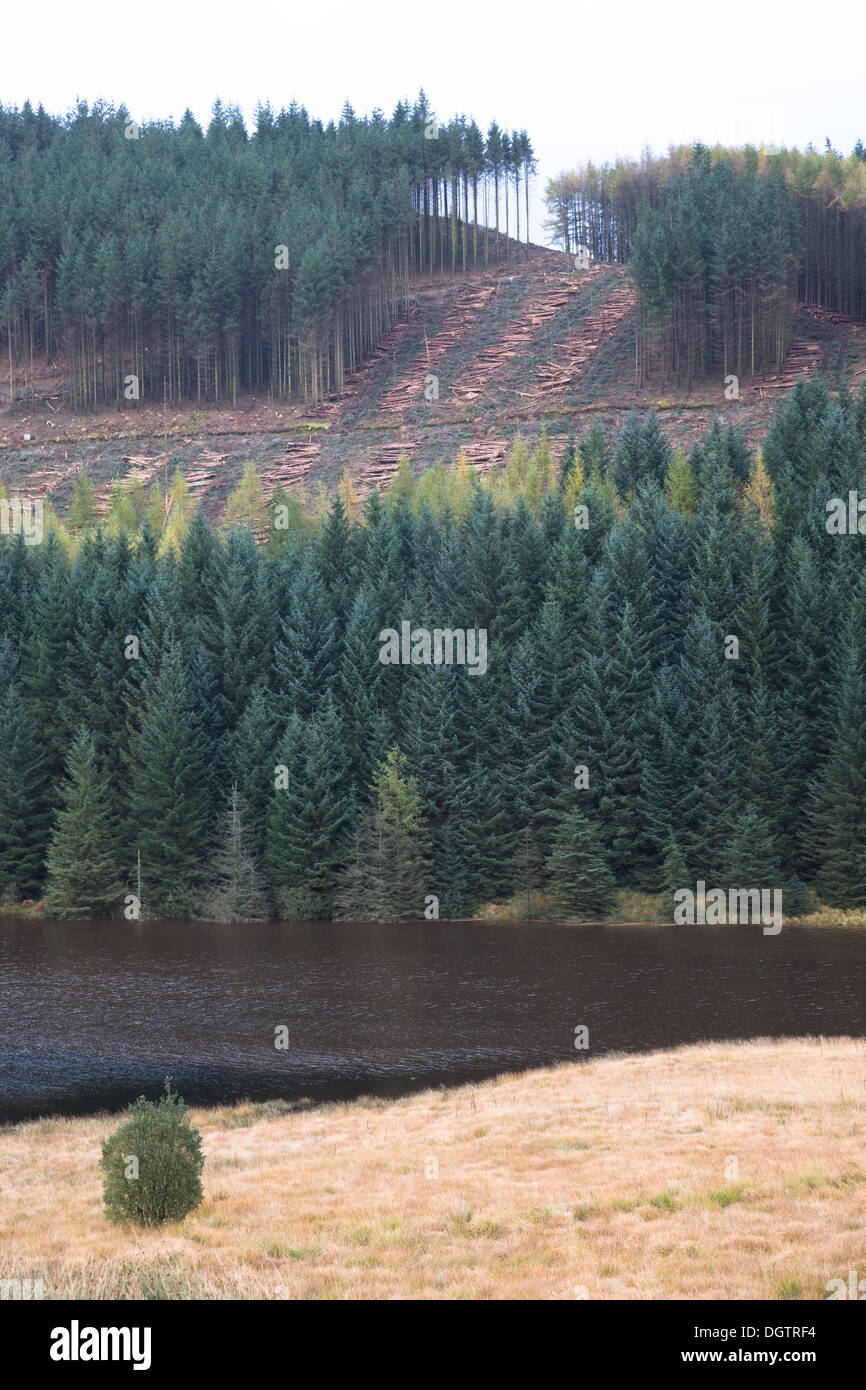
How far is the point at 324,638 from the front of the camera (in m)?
67.2

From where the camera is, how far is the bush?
2003 cm

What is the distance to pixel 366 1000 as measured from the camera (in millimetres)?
43656

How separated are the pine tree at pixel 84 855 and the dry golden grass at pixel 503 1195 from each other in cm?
3417

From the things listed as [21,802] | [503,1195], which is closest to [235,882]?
[21,802]

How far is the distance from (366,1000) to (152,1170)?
24.0 m

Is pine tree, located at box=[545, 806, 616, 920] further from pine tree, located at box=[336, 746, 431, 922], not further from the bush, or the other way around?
the bush

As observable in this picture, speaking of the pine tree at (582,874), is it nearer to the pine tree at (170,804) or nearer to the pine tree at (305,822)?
the pine tree at (305,822)

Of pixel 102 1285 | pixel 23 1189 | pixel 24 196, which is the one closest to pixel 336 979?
pixel 23 1189

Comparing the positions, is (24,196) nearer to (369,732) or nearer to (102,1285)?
(369,732)

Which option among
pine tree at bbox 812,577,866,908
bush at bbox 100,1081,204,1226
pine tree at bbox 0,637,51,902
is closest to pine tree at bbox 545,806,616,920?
pine tree at bbox 812,577,866,908

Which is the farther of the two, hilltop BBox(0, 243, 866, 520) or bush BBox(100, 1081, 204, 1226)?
hilltop BBox(0, 243, 866, 520)

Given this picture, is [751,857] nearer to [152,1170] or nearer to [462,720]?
[462,720]

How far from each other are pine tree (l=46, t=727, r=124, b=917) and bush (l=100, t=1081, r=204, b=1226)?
43606 mm
